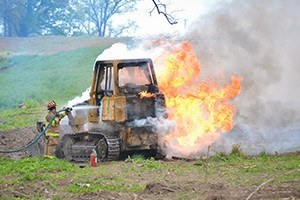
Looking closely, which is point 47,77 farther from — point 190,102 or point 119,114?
point 119,114

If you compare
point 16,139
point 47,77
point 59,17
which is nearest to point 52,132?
point 16,139

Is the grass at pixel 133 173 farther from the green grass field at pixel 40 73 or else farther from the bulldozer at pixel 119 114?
the green grass field at pixel 40 73

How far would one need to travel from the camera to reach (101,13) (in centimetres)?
6550

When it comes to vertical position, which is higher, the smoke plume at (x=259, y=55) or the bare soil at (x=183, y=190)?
the smoke plume at (x=259, y=55)

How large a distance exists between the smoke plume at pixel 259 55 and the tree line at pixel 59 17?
3261 cm

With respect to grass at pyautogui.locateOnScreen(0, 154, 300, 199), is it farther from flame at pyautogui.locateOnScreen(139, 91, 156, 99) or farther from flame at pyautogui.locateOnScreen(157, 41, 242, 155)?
flame at pyautogui.locateOnScreen(157, 41, 242, 155)

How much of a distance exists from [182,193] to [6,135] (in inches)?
553

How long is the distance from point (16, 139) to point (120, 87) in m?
7.33

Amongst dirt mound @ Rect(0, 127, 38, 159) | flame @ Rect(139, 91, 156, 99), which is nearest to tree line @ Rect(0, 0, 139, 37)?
dirt mound @ Rect(0, 127, 38, 159)

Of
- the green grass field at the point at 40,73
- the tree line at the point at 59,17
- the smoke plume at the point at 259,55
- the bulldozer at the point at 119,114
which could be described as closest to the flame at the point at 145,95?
the bulldozer at the point at 119,114

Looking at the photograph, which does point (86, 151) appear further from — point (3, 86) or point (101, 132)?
point (3, 86)

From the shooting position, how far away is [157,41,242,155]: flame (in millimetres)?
17219

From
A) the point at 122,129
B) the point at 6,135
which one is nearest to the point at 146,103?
the point at 122,129

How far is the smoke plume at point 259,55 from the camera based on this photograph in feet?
64.8
